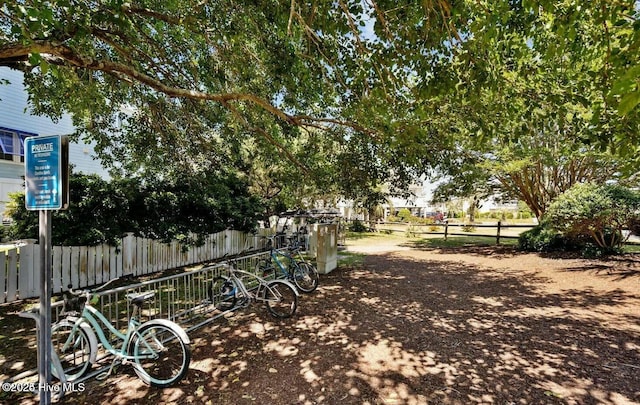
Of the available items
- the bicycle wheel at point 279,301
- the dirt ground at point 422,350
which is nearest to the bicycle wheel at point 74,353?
the dirt ground at point 422,350

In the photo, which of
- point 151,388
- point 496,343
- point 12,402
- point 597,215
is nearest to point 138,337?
point 151,388

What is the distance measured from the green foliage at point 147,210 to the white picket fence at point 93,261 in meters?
0.30

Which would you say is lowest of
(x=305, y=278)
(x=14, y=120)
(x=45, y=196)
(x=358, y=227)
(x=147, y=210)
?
(x=358, y=227)

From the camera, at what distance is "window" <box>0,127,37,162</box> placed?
45.7 feet

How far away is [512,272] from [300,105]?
7916 mm

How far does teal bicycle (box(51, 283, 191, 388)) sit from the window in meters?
15.3

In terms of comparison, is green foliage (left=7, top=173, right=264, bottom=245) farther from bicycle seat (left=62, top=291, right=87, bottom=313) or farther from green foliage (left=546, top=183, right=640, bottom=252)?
green foliage (left=546, top=183, right=640, bottom=252)

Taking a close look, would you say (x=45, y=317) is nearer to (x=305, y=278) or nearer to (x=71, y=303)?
(x=71, y=303)

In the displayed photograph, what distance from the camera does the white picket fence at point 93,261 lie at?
19.8 feet

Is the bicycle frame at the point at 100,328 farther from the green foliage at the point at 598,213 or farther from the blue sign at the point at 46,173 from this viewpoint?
the green foliage at the point at 598,213

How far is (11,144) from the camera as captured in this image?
14.2 metres

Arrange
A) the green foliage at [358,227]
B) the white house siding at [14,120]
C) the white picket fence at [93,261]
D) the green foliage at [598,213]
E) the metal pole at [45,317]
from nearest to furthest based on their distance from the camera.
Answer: the metal pole at [45,317]
the white picket fence at [93,261]
the green foliage at [598,213]
the white house siding at [14,120]
the green foliage at [358,227]

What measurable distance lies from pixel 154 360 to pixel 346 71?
16.0 feet

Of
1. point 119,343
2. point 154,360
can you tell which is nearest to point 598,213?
point 154,360
